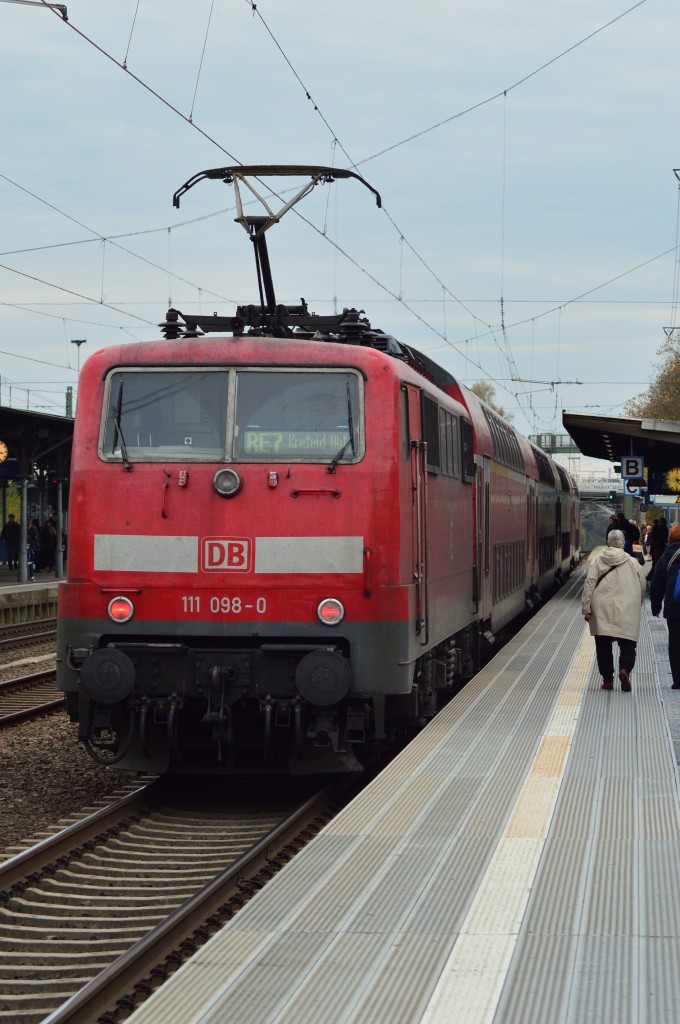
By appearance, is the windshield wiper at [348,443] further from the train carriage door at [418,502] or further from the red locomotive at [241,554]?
the train carriage door at [418,502]

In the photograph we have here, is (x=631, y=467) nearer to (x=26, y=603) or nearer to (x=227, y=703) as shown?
(x=26, y=603)

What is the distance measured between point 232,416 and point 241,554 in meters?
0.95

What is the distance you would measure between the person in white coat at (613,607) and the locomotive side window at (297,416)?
136 inches

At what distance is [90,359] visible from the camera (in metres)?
9.05

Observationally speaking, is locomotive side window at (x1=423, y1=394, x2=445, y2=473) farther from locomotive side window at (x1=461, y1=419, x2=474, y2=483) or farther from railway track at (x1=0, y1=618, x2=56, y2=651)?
Result: railway track at (x1=0, y1=618, x2=56, y2=651)

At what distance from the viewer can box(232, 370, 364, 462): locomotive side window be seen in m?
8.75

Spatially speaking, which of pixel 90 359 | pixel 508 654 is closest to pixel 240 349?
pixel 90 359

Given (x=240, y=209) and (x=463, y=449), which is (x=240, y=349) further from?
(x=463, y=449)

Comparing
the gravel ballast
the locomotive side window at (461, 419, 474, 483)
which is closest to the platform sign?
the locomotive side window at (461, 419, 474, 483)

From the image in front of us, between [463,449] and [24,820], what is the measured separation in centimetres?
583

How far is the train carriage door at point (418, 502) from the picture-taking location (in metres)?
9.32

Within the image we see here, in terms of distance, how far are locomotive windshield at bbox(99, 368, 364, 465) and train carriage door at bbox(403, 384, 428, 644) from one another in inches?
26.6

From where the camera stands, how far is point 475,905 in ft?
16.7

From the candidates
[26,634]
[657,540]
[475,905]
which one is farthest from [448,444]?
[657,540]
